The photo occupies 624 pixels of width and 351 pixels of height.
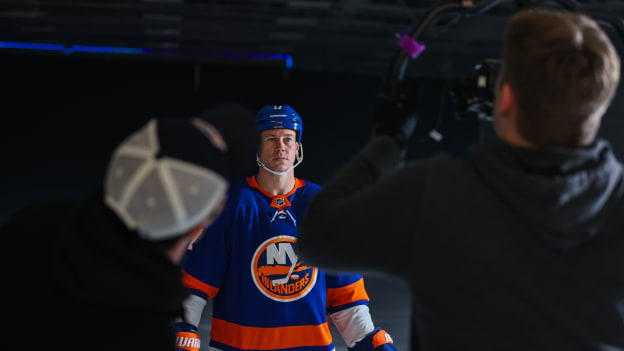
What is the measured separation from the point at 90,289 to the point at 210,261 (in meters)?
1.80

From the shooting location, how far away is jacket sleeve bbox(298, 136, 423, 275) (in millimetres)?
1056

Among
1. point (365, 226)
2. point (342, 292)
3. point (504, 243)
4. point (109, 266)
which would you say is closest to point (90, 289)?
point (109, 266)

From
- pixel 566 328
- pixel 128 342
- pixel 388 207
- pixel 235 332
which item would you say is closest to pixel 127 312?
pixel 128 342

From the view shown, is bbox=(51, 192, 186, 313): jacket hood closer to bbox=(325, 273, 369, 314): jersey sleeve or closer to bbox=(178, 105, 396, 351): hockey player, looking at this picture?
bbox=(178, 105, 396, 351): hockey player

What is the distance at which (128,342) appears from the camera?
3.17ft

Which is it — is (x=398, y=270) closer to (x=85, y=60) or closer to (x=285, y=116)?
(x=285, y=116)

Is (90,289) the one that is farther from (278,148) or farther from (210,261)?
(278,148)

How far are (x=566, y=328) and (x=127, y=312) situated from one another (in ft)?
2.35

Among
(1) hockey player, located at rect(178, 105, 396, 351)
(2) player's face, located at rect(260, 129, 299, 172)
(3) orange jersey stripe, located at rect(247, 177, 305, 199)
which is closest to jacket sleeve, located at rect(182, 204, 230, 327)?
(1) hockey player, located at rect(178, 105, 396, 351)

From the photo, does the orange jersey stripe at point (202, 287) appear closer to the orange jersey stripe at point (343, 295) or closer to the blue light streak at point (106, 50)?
the orange jersey stripe at point (343, 295)

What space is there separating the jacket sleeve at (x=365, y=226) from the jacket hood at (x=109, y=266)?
26cm

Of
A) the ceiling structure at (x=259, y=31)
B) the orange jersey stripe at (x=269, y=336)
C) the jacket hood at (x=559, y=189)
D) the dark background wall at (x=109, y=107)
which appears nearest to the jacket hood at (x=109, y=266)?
the jacket hood at (x=559, y=189)

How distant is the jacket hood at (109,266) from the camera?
954mm

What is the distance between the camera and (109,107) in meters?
10.2
